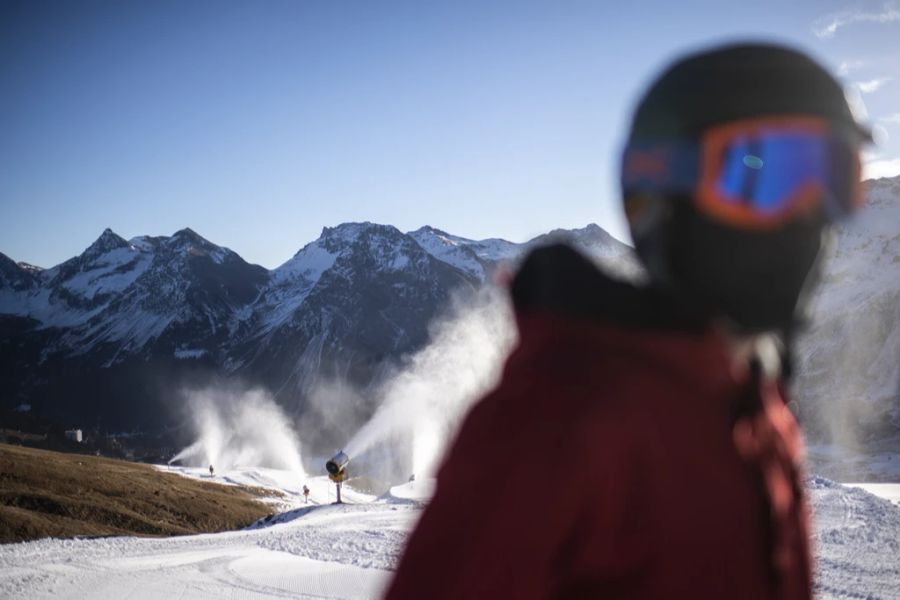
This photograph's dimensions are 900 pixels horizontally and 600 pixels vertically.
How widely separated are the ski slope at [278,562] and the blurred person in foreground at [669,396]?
10.6m

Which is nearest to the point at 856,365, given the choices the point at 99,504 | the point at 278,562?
the point at 99,504

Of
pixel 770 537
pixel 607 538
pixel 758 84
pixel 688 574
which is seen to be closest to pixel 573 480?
pixel 607 538

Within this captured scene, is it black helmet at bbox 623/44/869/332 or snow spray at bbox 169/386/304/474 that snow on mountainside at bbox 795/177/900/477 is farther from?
black helmet at bbox 623/44/869/332

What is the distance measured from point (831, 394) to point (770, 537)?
16931 centimetres

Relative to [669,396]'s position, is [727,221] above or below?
above

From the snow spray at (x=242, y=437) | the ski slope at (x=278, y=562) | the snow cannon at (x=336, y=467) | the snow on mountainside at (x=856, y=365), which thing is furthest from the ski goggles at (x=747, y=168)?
the snow on mountainside at (x=856, y=365)

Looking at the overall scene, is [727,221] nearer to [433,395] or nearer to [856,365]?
[433,395]

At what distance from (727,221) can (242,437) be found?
183m

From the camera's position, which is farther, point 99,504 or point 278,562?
point 99,504

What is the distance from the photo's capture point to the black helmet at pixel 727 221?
4.19 ft

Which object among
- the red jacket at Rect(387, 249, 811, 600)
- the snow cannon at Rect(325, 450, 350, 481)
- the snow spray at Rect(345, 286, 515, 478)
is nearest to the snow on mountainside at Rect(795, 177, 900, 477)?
the snow spray at Rect(345, 286, 515, 478)

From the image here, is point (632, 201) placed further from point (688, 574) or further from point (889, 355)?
point (889, 355)

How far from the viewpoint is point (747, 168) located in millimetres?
1313

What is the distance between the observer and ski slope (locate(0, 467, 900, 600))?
35.9 ft
